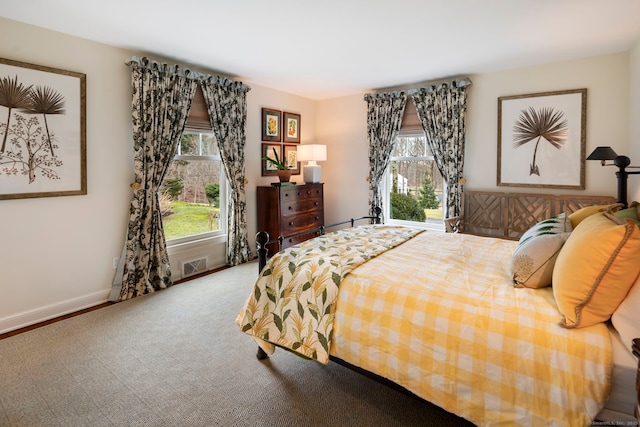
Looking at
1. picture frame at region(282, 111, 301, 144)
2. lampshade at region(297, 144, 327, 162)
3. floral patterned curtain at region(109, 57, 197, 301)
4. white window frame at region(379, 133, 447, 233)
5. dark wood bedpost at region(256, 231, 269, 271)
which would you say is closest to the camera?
dark wood bedpost at region(256, 231, 269, 271)

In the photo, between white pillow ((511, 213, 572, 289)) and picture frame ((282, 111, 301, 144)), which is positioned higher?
picture frame ((282, 111, 301, 144))

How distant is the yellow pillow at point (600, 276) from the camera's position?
4.27ft

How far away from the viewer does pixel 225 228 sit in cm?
464

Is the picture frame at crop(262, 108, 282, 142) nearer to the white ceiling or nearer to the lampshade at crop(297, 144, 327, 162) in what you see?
the lampshade at crop(297, 144, 327, 162)

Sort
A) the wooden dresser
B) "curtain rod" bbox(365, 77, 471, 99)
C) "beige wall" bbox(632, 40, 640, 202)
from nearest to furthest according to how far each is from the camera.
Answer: "beige wall" bbox(632, 40, 640, 202), "curtain rod" bbox(365, 77, 471, 99), the wooden dresser

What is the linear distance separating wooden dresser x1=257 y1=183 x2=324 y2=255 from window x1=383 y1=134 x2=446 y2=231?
1238 millimetres

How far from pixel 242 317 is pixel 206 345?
589 millimetres

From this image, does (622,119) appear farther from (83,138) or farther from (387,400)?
(83,138)

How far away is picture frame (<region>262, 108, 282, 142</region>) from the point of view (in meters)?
4.96

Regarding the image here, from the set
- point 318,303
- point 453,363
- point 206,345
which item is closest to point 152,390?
point 206,345

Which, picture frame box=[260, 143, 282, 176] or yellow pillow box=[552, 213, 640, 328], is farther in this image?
picture frame box=[260, 143, 282, 176]

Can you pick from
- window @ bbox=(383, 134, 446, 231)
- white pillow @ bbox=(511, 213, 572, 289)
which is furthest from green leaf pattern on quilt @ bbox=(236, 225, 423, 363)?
window @ bbox=(383, 134, 446, 231)

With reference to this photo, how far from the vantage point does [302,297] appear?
1.96 meters

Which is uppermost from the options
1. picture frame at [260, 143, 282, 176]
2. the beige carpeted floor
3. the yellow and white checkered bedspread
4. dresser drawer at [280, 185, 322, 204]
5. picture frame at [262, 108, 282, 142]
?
picture frame at [262, 108, 282, 142]
